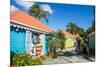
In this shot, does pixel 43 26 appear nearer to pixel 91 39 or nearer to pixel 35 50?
pixel 35 50

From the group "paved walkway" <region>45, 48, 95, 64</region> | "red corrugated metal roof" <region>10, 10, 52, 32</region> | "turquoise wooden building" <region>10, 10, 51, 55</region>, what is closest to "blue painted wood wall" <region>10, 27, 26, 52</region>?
"turquoise wooden building" <region>10, 10, 51, 55</region>

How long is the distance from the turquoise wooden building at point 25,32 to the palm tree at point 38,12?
5 centimetres

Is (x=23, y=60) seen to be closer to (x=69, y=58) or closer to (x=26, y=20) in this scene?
(x=26, y=20)

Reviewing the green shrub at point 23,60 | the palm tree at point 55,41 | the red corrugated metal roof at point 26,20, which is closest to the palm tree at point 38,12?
the red corrugated metal roof at point 26,20

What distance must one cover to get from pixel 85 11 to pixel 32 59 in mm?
815

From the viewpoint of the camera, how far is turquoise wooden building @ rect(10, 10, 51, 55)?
7.25ft

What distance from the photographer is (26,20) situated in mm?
2285

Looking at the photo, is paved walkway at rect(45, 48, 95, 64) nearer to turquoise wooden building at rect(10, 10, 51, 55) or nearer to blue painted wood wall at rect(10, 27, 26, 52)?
turquoise wooden building at rect(10, 10, 51, 55)

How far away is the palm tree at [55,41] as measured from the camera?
2375mm

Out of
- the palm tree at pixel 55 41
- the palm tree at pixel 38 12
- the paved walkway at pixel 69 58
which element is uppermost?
the palm tree at pixel 38 12

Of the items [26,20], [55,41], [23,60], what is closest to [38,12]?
[26,20]

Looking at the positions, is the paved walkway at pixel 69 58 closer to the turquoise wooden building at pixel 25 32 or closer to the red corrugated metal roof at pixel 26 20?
the turquoise wooden building at pixel 25 32

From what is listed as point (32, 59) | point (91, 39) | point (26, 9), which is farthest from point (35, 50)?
point (91, 39)

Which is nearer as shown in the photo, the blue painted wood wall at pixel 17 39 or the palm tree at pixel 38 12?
the blue painted wood wall at pixel 17 39
